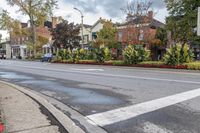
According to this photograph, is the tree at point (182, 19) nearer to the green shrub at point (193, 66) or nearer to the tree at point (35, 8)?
the green shrub at point (193, 66)

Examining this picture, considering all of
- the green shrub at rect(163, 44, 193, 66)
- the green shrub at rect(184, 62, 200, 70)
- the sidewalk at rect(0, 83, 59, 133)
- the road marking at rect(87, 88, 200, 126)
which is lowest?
the road marking at rect(87, 88, 200, 126)

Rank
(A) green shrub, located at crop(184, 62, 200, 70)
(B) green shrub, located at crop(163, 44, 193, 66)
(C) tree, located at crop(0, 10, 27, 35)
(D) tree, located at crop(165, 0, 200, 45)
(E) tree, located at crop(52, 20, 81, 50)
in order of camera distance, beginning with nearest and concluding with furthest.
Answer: (A) green shrub, located at crop(184, 62, 200, 70) → (B) green shrub, located at crop(163, 44, 193, 66) → (D) tree, located at crop(165, 0, 200, 45) → (E) tree, located at crop(52, 20, 81, 50) → (C) tree, located at crop(0, 10, 27, 35)

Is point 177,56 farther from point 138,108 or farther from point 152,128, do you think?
point 152,128

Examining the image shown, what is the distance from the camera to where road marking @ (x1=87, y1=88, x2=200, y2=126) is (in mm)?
6798

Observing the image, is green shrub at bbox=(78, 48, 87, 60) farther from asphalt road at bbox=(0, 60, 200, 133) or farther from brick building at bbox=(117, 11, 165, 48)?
asphalt road at bbox=(0, 60, 200, 133)

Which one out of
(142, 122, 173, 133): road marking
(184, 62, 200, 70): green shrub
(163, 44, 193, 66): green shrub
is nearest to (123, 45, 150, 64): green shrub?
(163, 44, 193, 66): green shrub

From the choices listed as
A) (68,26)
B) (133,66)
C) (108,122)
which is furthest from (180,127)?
(68,26)

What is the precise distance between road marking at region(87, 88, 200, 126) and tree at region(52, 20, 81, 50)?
4467cm

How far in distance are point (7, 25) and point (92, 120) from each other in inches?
2217

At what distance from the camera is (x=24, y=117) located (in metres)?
6.46

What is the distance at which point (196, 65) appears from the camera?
2178cm

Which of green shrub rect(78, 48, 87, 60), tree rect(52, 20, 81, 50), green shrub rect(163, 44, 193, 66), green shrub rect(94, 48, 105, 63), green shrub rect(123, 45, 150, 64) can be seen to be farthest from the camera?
tree rect(52, 20, 81, 50)

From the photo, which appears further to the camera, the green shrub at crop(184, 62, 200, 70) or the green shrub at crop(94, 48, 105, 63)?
the green shrub at crop(94, 48, 105, 63)

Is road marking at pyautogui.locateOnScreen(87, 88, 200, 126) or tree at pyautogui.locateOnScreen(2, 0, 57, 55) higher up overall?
tree at pyautogui.locateOnScreen(2, 0, 57, 55)
